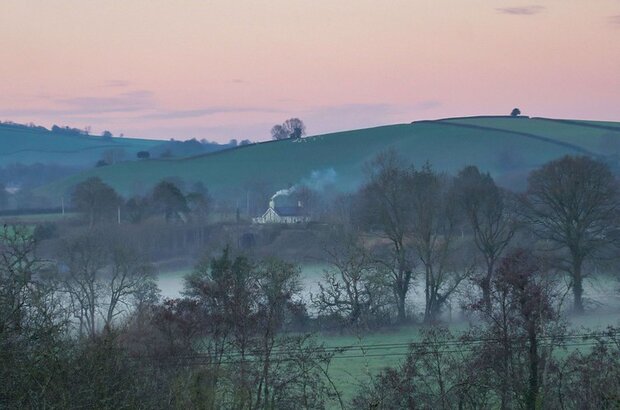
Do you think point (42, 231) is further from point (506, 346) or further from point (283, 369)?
point (506, 346)

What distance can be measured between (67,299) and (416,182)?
16310 mm

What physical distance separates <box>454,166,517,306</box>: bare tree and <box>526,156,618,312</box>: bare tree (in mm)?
1507

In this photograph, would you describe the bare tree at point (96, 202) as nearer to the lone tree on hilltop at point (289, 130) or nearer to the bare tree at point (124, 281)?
the bare tree at point (124, 281)

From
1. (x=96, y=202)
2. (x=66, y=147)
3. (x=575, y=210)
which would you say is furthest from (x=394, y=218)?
(x=66, y=147)

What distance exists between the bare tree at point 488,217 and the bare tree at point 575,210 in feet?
4.94

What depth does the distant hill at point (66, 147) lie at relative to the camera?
136 metres

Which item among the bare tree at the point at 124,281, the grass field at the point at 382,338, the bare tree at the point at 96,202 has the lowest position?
the grass field at the point at 382,338

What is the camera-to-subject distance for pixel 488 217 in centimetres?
4281

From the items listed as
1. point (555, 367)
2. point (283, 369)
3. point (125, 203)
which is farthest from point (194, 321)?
point (125, 203)

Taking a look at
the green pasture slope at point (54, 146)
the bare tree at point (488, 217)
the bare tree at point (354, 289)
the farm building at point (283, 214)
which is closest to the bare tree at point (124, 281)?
the bare tree at point (354, 289)

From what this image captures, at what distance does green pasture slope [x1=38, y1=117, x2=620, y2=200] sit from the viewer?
9150 cm

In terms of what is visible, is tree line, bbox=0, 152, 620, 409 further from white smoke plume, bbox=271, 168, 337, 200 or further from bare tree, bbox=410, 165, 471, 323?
white smoke plume, bbox=271, 168, 337, 200

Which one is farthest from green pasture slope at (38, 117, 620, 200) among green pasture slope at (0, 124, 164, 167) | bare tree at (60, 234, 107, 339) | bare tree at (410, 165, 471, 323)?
bare tree at (60, 234, 107, 339)

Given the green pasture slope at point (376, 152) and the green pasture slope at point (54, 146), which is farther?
the green pasture slope at point (54, 146)
